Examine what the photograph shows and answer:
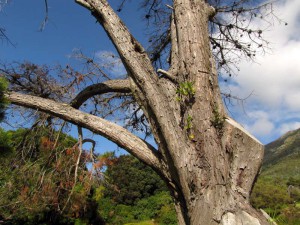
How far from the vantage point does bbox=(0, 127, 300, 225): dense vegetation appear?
4.21 m

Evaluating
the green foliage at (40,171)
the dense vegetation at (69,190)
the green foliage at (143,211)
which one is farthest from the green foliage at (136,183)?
the green foliage at (40,171)

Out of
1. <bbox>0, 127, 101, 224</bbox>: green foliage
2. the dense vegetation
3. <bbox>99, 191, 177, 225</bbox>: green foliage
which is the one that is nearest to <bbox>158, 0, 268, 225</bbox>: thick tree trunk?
the dense vegetation

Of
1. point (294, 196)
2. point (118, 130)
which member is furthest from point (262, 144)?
point (294, 196)

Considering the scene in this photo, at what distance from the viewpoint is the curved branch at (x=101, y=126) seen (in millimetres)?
3402

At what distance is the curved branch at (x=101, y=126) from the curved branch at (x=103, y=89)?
343 millimetres

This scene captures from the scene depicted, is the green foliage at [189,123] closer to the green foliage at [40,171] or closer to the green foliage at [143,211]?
the green foliage at [40,171]

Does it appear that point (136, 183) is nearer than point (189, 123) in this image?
No

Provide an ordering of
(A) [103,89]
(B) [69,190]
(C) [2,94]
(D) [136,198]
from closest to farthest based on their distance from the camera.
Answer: (C) [2,94], (B) [69,190], (A) [103,89], (D) [136,198]

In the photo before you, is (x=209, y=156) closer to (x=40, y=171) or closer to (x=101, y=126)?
(x=101, y=126)

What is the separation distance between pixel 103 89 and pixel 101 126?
72cm

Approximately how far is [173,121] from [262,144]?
88 cm

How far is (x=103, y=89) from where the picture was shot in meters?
4.18

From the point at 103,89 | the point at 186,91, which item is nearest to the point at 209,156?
the point at 186,91

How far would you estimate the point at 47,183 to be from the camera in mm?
4156
